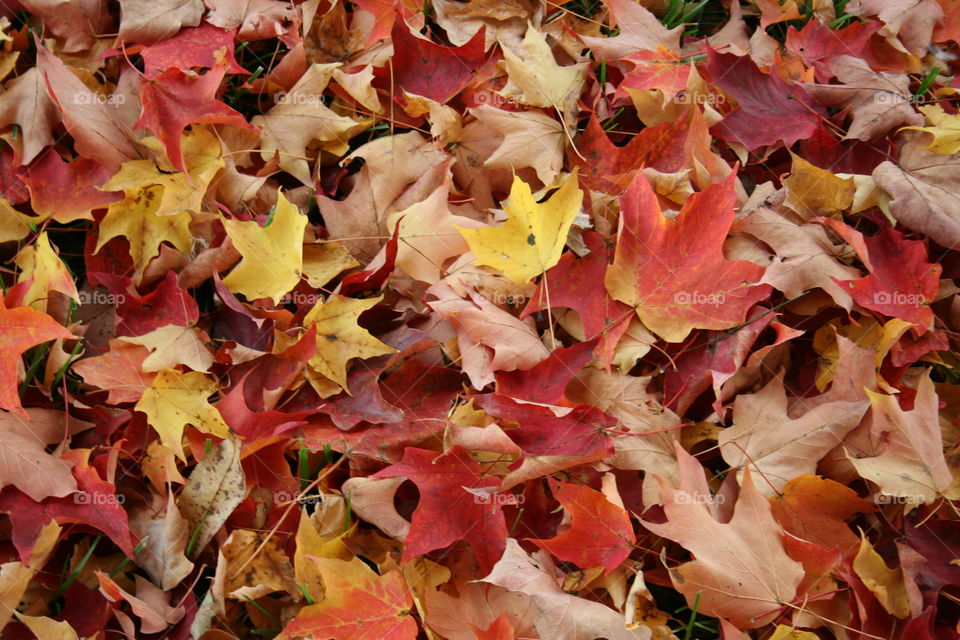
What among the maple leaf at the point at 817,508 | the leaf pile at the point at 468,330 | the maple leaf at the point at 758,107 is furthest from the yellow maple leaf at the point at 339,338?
the maple leaf at the point at 758,107

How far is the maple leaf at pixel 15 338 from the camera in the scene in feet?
3.71

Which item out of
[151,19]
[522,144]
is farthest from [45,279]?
[522,144]

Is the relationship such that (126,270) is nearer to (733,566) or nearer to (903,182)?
(733,566)

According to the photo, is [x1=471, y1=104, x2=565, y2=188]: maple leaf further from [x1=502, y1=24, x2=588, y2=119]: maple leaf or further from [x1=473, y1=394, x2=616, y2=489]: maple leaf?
[x1=473, y1=394, x2=616, y2=489]: maple leaf

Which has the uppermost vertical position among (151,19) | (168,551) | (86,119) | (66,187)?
(151,19)

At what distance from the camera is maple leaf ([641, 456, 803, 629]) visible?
41.6 inches

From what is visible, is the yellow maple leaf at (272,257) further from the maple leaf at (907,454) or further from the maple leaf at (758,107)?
the maple leaf at (907,454)

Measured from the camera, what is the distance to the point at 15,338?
3.75 feet

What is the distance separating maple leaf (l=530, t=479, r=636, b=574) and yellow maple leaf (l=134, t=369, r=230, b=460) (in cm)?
51

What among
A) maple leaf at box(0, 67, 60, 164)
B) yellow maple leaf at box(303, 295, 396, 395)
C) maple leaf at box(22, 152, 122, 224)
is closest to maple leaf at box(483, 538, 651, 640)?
yellow maple leaf at box(303, 295, 396, 395)

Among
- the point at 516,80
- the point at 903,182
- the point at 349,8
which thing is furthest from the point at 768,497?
the point at 349,8

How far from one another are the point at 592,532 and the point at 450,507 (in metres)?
0.20

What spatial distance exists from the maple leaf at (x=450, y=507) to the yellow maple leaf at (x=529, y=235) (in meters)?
0.30

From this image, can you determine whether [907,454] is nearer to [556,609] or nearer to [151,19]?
[556,609]
